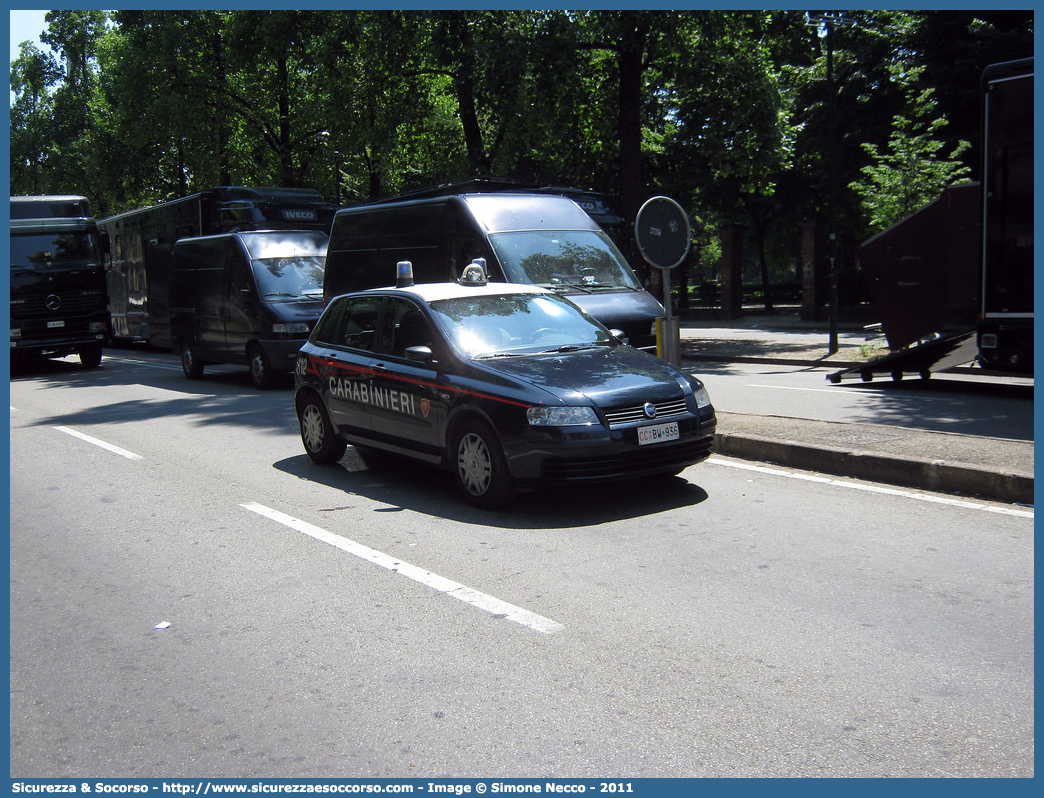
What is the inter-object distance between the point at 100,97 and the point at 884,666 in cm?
4405

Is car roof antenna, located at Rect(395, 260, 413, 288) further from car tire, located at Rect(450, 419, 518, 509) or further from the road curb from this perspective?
the road curb

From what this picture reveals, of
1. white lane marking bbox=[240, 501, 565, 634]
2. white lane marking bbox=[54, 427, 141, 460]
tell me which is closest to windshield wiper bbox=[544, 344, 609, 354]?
white lane marking bbox=[240, 501, 565, 634]

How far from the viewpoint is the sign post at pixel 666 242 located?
36.2 feet

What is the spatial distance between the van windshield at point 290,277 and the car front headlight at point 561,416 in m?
10.6

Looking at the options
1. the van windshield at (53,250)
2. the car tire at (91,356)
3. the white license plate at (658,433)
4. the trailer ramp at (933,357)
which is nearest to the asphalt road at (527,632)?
the white license plate at (658,433)

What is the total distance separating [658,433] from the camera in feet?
24.6

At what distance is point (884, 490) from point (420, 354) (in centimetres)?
363

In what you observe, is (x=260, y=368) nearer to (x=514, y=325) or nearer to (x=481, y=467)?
(x=514, y=325)

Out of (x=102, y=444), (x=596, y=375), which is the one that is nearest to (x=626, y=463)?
(x=596, y=375)

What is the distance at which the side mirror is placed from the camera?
826 cm

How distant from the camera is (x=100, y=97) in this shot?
4231cm

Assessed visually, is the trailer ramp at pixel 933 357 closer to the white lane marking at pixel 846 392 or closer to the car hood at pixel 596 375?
the white lane marking at pixel 846 392
